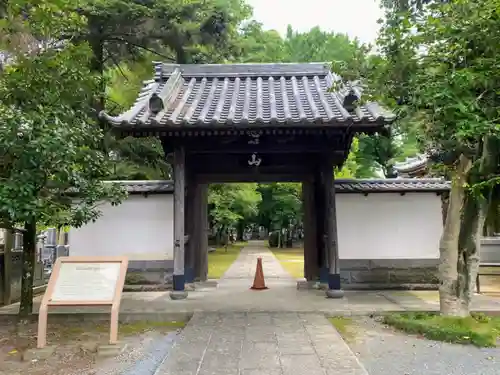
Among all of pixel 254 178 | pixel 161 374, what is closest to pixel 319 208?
pixel 254 178

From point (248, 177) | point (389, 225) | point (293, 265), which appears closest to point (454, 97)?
point (389, 225)

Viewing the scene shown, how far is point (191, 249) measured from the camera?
30.6ft

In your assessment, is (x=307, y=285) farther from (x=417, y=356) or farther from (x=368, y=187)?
(x=417, y=356)

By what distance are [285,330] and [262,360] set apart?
4.22ft

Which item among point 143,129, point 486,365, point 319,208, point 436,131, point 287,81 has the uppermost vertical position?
point 287,81

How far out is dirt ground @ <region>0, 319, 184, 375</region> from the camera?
463cm

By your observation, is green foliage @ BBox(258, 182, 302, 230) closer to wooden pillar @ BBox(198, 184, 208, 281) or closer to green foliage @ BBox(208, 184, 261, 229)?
green foliage @ BBox(208, 184, 261, 229)

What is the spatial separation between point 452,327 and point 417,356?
1063mm

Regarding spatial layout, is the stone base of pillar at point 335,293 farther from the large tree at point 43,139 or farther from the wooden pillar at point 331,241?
the large tree at point 43,139

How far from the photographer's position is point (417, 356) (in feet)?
15.7

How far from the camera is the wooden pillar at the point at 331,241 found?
795 cm

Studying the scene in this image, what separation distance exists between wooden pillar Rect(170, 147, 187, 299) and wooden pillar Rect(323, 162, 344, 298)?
284 centimetres

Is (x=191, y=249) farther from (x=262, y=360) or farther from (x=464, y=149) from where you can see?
(x=464, y=149)

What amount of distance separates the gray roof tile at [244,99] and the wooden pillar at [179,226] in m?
0.98
